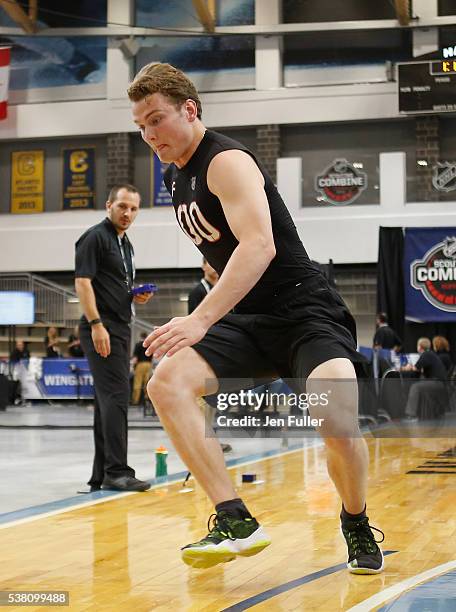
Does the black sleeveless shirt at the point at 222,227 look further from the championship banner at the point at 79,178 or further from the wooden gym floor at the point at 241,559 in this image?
the championship banner at the point at 79,178

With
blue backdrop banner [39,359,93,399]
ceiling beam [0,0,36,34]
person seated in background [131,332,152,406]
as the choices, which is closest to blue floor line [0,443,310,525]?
person seated in background [131,332,152,406]

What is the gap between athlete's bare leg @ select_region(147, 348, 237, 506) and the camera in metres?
2.83

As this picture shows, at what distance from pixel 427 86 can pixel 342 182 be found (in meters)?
2.61

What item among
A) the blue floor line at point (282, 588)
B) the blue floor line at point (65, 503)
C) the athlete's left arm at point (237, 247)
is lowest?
the blue floor line at point (65, 503)

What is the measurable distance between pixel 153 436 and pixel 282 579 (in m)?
8.06

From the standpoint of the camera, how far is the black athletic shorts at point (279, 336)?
114 inches

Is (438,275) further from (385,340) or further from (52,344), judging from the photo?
(52,344)

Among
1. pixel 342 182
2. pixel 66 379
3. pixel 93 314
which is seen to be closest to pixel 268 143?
pixel 342 182

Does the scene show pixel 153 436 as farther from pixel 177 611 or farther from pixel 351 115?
pixel 351 115

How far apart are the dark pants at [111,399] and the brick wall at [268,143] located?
49.6 ft

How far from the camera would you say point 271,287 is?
298 cm

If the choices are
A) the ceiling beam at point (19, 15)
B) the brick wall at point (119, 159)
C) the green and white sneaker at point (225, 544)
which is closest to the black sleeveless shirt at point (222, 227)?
the green and white sneaker at point (225, 544)

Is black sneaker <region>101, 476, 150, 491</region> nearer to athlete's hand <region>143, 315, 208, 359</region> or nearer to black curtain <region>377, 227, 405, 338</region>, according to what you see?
athlete's hand <region>143, 315, 208, 359</region>

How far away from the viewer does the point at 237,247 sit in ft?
9.00
